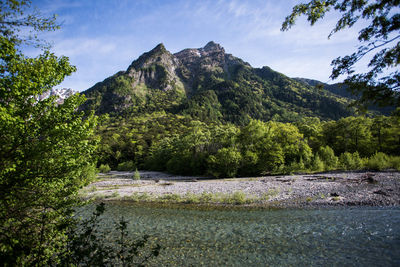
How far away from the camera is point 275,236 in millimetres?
13195

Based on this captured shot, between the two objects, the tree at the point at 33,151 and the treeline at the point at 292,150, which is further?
the treeline at the point at 292,150

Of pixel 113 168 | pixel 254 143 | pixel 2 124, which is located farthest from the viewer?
pixel 113 168

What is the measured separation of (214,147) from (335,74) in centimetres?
5724

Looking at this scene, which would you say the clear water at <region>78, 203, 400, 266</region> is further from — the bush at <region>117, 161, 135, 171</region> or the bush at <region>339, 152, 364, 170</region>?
the bush at <region>117, 161, 135, 171</region>

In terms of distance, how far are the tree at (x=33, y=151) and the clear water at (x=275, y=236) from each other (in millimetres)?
6285

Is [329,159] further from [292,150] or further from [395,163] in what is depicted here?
[395,163]

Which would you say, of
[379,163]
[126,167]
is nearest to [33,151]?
[379,163]

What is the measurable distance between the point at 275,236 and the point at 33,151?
13.9m

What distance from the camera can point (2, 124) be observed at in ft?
19.8

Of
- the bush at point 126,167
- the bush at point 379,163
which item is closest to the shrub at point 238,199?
the bush at point 379,163

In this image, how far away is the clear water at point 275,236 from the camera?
33.7ft

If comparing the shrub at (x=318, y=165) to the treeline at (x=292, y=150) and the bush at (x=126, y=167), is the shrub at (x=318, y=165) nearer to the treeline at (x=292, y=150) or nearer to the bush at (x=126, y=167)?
the treeline at (x=292, y=150)

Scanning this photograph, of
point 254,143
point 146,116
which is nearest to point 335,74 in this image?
point 254,143

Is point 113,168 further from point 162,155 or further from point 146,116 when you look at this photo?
point 146,116
